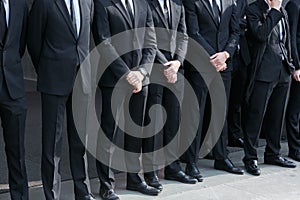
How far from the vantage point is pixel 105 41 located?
3979 millimetres

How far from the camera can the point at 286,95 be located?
5.30 meters

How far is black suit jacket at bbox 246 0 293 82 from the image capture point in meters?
4.95

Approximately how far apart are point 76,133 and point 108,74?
54cm

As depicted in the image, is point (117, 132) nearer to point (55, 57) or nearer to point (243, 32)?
point (55, 57)

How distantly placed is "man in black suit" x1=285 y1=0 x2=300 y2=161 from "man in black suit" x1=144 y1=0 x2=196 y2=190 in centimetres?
136

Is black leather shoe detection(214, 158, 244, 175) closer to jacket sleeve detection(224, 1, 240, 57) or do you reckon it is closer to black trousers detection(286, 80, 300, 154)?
black trousers detection(286, 80, 300, 154)

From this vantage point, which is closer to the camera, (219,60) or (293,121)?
(219,60)

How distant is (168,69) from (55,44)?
1.08 m

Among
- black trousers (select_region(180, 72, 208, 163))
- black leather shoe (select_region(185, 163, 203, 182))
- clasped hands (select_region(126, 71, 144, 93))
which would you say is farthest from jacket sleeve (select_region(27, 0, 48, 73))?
black leather shoe (select_region(185, 163, 203, 182))

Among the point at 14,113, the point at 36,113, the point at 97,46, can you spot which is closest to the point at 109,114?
the point at 97,46

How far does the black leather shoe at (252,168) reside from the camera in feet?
16.7

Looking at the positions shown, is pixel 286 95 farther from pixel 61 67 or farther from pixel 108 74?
pixel 61 67

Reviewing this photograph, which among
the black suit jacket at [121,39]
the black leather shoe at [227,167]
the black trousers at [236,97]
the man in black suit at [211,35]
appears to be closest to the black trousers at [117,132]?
the black suit jacket at [121,39]

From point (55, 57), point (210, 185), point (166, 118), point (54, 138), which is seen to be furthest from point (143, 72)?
point (210, 185)
